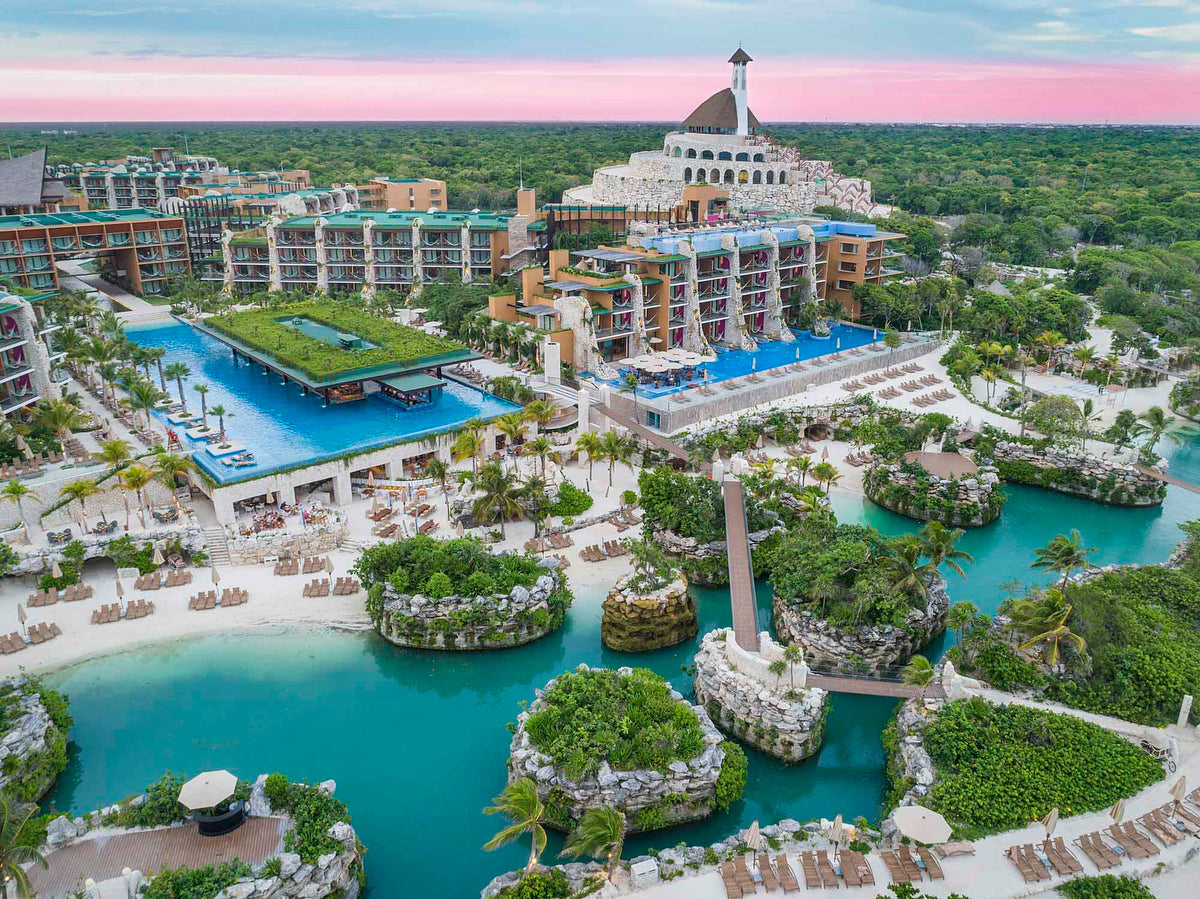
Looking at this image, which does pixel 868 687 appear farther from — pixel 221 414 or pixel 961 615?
pixel 221 414

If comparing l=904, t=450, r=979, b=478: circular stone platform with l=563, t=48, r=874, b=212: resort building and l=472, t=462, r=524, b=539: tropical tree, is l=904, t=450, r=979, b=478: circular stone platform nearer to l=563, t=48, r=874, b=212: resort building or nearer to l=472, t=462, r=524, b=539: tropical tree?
l=472, t=462, r=524, b=539: tropical tree

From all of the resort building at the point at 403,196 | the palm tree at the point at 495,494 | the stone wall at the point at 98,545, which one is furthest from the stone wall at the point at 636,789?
the resort building at the point at 403,196

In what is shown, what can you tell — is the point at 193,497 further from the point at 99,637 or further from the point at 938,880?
the point at 938,880

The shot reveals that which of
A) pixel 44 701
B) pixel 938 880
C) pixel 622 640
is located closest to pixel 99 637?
pixel 44 701

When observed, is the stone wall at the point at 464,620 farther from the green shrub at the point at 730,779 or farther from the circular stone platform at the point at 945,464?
the circular stone platform at the point at 945,464

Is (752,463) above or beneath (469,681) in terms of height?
above

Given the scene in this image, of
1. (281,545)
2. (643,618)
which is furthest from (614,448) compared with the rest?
(281,545)
